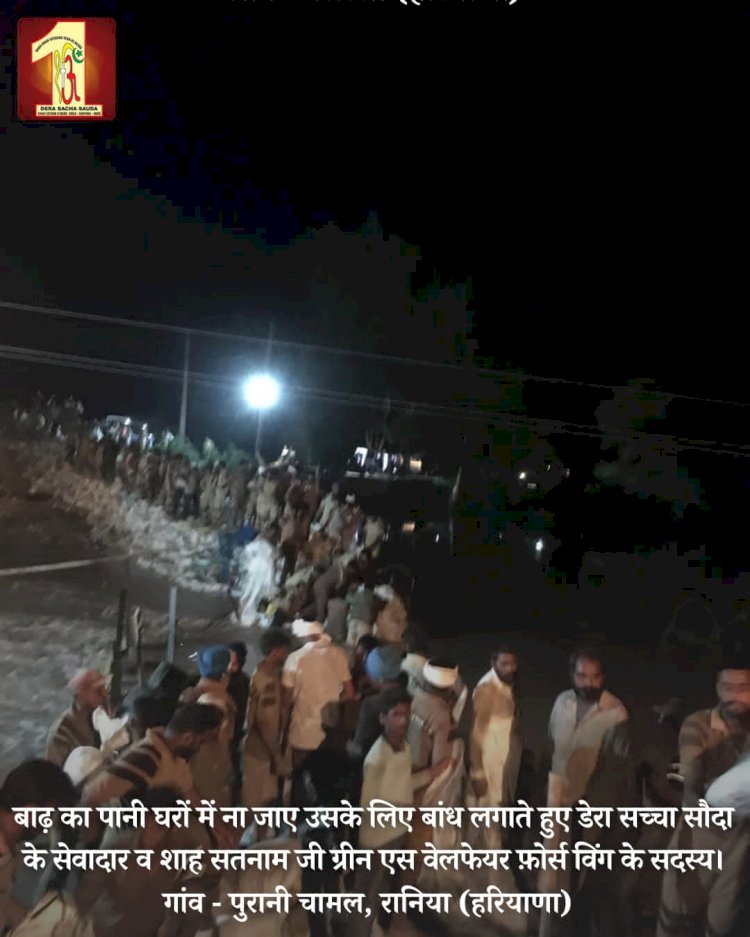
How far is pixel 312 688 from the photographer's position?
72.6 inches

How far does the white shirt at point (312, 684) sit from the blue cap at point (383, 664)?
0.05 m

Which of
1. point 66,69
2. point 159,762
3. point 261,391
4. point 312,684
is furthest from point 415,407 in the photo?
point 66,69

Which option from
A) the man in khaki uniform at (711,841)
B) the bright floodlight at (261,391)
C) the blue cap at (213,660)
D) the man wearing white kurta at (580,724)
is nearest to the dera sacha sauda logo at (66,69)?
the bright floodlight at (261,391)

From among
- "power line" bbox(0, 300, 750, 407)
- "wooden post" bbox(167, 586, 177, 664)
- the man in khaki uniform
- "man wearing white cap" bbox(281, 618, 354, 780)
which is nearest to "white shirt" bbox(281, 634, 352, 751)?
"man wearing white cap" bbox(281, 618, 354, 780)

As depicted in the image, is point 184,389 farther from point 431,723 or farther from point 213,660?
point 431,723

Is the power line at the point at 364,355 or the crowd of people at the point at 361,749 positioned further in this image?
the power line at the point at 364,355

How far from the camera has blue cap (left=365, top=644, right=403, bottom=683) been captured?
72.9 inches

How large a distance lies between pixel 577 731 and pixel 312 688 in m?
0.64

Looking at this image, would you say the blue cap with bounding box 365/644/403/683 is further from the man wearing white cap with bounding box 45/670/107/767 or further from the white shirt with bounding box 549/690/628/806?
the man wearing white cap with bounding box 45/670/107/767

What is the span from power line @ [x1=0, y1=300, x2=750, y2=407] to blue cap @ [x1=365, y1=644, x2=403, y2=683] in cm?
69

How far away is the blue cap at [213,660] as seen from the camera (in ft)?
5.94

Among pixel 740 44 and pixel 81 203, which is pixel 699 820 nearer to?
pixel 740 44

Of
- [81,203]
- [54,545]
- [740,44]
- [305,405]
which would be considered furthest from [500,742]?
[740,44]

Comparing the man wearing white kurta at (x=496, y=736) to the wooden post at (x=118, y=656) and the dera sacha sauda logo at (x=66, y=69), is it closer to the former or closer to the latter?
the wooden post at (x=118, y=656)
